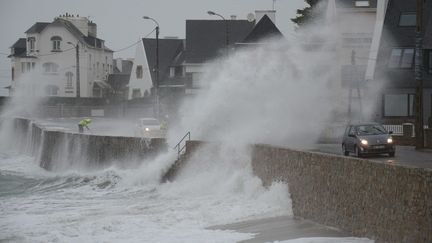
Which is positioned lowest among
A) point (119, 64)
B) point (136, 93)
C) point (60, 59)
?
point (136, 93)

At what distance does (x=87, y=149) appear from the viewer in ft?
118

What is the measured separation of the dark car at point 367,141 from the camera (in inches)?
973

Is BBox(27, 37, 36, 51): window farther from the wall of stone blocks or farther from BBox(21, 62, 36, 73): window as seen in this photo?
the wall of stone blocks

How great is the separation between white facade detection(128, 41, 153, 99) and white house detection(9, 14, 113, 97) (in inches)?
281

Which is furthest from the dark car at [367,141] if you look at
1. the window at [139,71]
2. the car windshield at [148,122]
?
the window at [139,71]

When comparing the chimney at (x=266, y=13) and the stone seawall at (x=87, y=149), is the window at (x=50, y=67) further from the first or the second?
the stone seawall at (x=87, y=149)

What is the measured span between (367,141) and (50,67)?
67009 millimetres

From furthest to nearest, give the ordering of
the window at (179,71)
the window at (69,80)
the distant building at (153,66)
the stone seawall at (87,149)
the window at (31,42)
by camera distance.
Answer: the window at (69,80)
the window at (31,42)
the distant building at (153,66)
the window at (179,71)
the stone seawall at (87,149)

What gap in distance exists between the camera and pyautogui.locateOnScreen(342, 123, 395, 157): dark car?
2472 centimetres

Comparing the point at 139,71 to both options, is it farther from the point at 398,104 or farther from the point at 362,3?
the point at 398,104

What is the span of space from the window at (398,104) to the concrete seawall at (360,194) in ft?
→ 82.4

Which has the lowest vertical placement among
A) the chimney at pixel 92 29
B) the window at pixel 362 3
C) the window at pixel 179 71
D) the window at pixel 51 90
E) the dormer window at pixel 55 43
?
the window at pixel 51 90

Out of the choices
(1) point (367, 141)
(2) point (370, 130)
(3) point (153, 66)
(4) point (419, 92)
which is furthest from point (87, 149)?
(3) point (153, 66)

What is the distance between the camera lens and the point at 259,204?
19891 millimetres
